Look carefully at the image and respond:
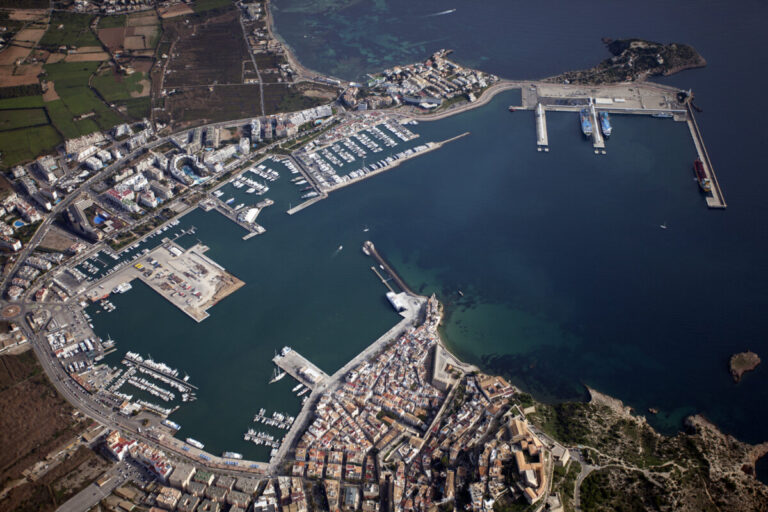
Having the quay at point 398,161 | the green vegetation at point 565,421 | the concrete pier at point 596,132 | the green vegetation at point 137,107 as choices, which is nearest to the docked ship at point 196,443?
the green vegetation at point 565,421

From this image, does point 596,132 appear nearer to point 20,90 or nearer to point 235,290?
point 235,290

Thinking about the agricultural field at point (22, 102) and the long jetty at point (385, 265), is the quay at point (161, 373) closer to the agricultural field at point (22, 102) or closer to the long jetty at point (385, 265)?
the long jetty at point (385, 265)

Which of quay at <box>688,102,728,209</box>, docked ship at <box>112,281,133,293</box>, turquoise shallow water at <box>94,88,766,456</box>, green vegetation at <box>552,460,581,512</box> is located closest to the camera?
green vegetation at <box>552,460,581,512</box>

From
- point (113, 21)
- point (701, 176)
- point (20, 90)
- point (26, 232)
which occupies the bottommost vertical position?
point (701, 176)

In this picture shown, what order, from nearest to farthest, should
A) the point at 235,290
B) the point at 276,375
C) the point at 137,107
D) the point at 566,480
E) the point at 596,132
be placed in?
the point at 566,480, the point at 276,375, the point at 235,290, the point at 596,132, the point at 137,107

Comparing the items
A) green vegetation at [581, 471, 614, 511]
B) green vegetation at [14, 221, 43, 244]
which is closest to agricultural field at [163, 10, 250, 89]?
green vegetation at [14, 221, 43, 244]

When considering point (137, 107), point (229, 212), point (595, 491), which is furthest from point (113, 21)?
point (595, 491)

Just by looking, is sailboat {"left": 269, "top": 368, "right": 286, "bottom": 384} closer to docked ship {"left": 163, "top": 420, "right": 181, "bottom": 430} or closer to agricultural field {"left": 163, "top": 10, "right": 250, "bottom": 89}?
docked ship {"left": 163, "top": 420, "right": 181, "bottom": 430}

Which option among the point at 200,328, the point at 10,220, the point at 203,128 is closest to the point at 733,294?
the point at 200,328
